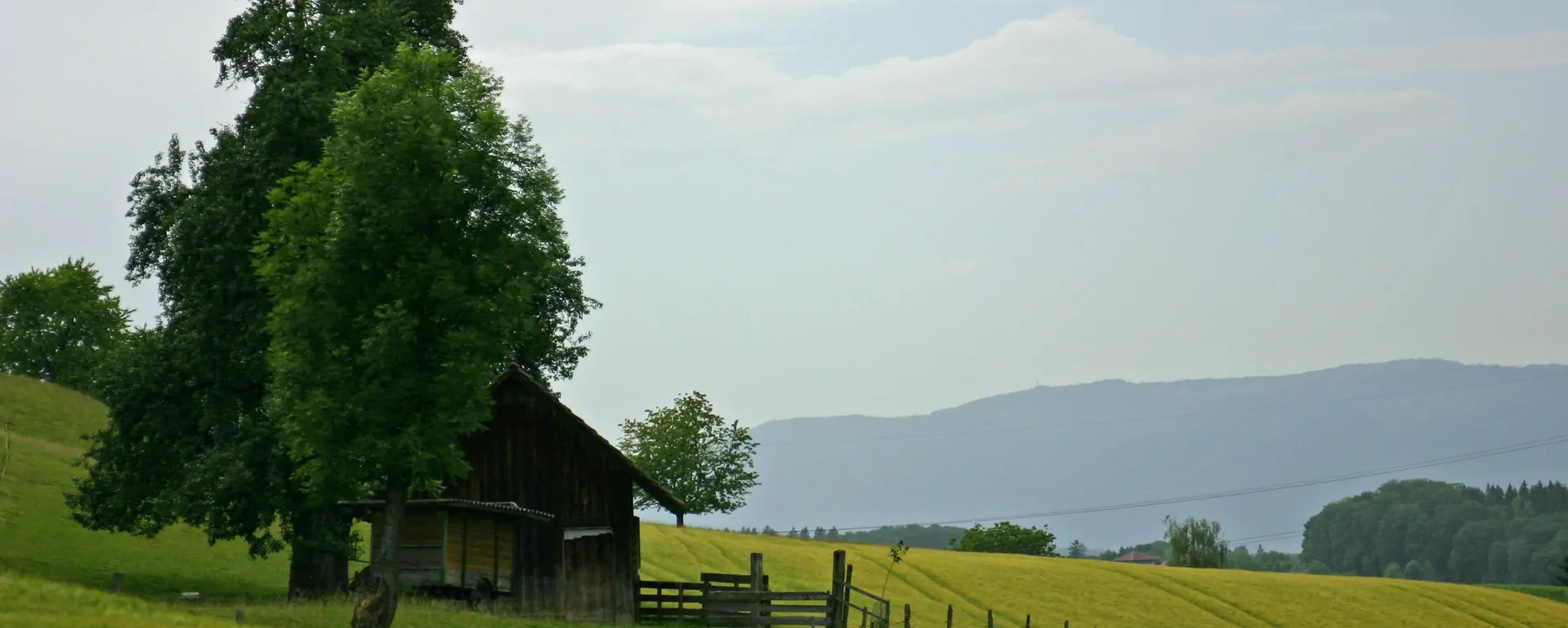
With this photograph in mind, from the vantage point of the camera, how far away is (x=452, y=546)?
3894 cm

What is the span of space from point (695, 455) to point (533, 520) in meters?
54.3

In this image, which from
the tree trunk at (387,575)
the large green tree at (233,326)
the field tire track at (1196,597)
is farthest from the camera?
the field tire track at (1196,597)

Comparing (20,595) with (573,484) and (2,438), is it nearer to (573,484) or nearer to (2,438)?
(573,484)

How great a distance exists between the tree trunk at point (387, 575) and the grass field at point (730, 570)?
201cm

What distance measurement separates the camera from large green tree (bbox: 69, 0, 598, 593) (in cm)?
3769

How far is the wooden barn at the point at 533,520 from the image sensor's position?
128 ft

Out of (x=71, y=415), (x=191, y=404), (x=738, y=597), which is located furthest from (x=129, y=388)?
(x=71, y=415)

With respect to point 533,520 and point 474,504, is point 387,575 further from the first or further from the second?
point 533,520

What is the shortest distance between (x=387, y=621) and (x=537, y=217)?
31.0 feet

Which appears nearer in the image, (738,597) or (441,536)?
(441,536)

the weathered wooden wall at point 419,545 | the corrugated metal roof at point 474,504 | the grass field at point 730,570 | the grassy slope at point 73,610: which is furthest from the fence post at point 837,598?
the grassy slope at point 73,610

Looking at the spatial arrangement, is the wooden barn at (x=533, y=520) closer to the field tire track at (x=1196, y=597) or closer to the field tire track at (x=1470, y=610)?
the field tire track at (x=1196, y=597)

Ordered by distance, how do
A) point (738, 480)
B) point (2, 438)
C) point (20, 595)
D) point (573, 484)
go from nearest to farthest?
point (20, 595) → point (573, 484) → point (2, 438) → point (738, 480)

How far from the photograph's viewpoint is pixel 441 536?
1529 inches
